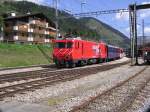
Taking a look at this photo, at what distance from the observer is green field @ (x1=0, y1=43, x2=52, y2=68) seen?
43.2 meters

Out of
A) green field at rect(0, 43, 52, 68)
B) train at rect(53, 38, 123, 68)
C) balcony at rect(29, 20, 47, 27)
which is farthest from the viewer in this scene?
balcony at rect(29, 20, 47, 27)

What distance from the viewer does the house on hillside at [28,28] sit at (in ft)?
264

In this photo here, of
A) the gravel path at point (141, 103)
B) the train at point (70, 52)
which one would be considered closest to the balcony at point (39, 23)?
the train at point (70, 52)

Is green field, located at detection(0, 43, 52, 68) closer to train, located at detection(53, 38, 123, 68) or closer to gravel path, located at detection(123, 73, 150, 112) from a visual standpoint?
train, located at detection(53, 38, 123, 68)

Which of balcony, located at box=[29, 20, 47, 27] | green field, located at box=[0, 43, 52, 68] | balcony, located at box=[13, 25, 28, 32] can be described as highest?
balcony, located at box=[29, 20, 47, 27]

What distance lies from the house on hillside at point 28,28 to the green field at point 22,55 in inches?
648

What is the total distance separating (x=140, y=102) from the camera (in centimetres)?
1264

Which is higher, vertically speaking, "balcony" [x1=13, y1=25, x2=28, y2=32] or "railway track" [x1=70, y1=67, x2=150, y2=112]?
"balcony" [x1=13, y1=25, x2=28, y2=32]

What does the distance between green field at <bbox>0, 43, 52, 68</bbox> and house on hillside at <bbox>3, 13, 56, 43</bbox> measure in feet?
54.0

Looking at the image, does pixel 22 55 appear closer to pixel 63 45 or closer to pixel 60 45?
pixel 60 45

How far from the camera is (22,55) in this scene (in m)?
49.8

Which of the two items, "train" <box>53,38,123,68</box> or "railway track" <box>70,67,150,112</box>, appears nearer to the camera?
"railway track" <box>70,67,150,112</box>

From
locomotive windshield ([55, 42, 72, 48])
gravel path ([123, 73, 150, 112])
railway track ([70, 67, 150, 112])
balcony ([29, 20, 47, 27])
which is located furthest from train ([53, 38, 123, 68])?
balcony ([29, 20, 47, 27])

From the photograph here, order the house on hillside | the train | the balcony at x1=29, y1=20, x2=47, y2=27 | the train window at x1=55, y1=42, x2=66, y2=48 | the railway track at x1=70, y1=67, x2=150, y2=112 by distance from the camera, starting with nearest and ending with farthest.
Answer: the railway track at x1=70, y1=67, x2=150, y2=112 → the train → the train window at x1=55, y1=42, x2=66, y2=48 → the house on hillside → the balcony at x1=29, y1=20, x2=47, y2=27
